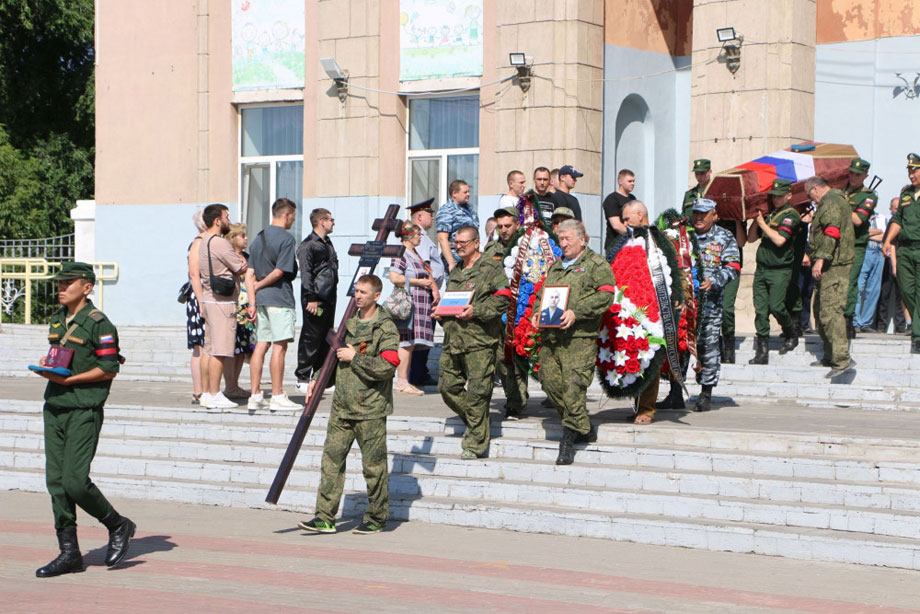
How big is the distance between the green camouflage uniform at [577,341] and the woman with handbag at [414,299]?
3761 mm

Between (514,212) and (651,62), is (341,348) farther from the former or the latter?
(651,62)

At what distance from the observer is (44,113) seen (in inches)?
1384

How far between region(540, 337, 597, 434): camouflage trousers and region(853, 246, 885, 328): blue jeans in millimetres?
6839

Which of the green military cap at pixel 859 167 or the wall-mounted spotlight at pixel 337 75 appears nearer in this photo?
the green military cap at pixel 859 167

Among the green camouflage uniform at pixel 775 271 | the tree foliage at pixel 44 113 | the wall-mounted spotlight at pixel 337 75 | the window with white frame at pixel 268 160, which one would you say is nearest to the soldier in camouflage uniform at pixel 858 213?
the green camouflage uniform at pixel 775 271

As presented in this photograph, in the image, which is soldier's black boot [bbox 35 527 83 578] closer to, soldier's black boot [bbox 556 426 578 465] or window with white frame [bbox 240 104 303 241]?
soldier's black boot [bbox 556 426 578 465]

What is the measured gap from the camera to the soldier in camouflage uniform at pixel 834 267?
43.7ft

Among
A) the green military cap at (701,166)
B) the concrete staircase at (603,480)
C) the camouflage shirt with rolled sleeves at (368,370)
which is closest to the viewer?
the concrete staircase at (603,480)

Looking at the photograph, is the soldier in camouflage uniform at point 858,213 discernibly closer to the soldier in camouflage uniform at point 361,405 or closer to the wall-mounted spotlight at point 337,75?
the soldier in camouflage uniform at point 361,405

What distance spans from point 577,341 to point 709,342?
7.22 feet

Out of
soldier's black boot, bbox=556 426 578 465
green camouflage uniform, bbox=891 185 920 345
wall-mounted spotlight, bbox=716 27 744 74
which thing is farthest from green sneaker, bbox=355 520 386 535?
wall-mounted spotlight, bbox=716 27 744 74

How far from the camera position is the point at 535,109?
1798 cm

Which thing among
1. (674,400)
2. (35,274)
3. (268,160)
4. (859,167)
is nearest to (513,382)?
(674,400)

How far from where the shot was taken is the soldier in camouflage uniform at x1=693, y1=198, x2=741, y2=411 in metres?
→ 12.2
